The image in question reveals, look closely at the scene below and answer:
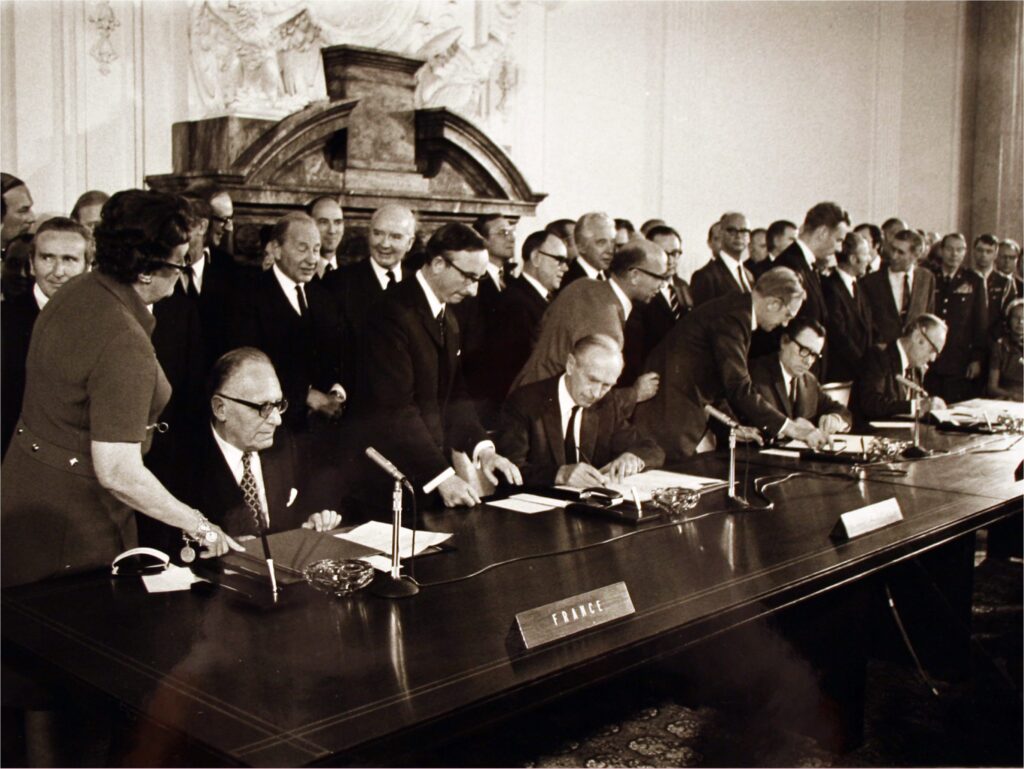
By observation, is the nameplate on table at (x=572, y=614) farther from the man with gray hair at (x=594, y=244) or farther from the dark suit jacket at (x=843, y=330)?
the dark suit jacket at (x=843, y=330)

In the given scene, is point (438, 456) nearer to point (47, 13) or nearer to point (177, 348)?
point (177, 348)

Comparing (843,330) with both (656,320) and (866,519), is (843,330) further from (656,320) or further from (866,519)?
(866,519)

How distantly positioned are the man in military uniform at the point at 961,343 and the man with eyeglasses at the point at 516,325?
3860 mm

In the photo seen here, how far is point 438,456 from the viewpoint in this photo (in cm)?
343

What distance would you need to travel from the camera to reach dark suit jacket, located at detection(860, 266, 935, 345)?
6.96 metres

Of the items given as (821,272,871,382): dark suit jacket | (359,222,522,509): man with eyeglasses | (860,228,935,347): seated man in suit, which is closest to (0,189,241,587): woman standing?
(359,222,522,509): man with eyeglasses

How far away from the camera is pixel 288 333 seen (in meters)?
4.14

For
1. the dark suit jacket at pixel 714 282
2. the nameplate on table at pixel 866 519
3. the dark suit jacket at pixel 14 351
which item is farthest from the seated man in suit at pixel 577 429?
the dark suit jacket at pixel 714 282

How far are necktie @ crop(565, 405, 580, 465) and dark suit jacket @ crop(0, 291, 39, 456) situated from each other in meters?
1.69

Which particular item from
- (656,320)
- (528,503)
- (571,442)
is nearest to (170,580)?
(528,503)

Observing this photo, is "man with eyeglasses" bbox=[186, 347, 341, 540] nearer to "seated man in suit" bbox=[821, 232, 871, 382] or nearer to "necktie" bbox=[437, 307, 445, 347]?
"necktie" bbox=[437, 307, 445, 347]

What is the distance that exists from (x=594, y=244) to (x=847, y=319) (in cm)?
171

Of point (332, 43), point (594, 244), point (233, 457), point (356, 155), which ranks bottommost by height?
point (233, 457)

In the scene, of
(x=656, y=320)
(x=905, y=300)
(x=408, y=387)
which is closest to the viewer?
(x=408, y=387)
